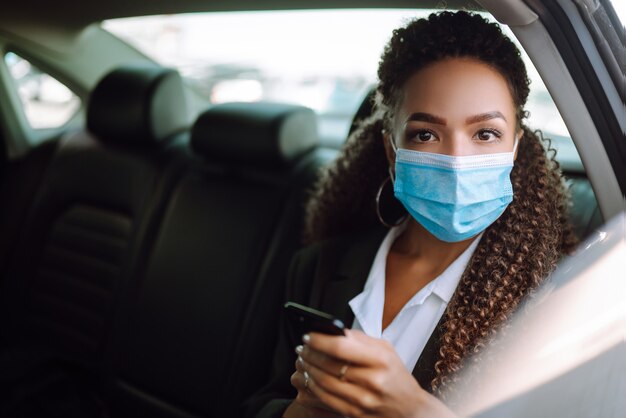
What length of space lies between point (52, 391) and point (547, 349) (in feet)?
5.22

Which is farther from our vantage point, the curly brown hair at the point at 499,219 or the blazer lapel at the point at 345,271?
the blazer lapel at the point at 345,271

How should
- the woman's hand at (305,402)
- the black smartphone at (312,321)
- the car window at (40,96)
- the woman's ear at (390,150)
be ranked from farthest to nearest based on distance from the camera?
the car window at (40,96) → the woman's ear at (390,150) → the woman's hand at (305,402) → the black smartphone at (312,321)

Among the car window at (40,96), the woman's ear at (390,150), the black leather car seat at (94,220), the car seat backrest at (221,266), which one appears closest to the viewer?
the woman's ear at (390,150)

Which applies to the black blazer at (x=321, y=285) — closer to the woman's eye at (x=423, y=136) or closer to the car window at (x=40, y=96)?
the woman's eye at (x=423, y=136)

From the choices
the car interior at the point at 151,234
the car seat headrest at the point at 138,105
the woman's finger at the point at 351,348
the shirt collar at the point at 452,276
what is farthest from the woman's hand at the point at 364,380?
the car seat headrest at the point at 138,105

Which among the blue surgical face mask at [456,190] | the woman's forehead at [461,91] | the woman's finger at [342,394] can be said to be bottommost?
the woman's finger at [342,394]

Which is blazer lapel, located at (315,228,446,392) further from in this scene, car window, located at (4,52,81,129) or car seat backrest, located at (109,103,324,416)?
car window, located at (4,52,81,129)

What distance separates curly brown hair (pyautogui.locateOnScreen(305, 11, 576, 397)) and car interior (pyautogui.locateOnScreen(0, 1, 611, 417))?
311 millimetres

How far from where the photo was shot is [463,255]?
126 centimetres

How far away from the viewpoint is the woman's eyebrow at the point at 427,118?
116cm

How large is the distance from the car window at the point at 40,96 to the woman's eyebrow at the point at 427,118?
7.03 feet

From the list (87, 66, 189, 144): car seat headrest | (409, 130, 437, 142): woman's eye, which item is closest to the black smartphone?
(409, 130, 437, 142): woman's eye

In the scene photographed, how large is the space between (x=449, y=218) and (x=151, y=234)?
1.35m

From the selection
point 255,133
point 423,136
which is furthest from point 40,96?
point 423,136
